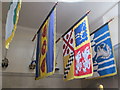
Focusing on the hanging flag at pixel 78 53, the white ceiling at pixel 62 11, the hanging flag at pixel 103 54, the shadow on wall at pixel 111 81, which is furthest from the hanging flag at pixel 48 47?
the shadow on wall at pixel 111 81

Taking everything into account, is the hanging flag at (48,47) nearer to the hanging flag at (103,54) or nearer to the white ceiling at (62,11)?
the white ceiling at (62,11)

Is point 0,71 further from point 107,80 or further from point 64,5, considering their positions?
point 107,80

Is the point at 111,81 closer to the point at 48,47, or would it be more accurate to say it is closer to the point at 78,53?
the point at 78,53

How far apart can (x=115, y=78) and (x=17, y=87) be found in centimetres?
190

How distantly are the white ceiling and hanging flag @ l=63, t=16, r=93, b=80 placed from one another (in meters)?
0.69

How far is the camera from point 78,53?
7.25 ft

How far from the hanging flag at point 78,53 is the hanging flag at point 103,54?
475mm

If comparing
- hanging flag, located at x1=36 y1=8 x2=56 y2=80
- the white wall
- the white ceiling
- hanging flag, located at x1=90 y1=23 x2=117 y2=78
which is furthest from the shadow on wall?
hanging flag, located at x1=36 y1=8 x2=56 y2=80

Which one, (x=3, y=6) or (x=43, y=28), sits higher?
(x=3, y=6)

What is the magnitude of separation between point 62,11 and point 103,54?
116 centimetres

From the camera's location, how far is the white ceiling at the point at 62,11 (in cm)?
282

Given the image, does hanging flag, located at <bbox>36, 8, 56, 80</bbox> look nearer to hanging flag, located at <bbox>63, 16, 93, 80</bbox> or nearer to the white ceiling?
hanging flag, located at <bbox>63, 16, 93, 80</bbox>

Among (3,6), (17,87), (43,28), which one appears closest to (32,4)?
(3,6)

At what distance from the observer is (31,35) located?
364cm
